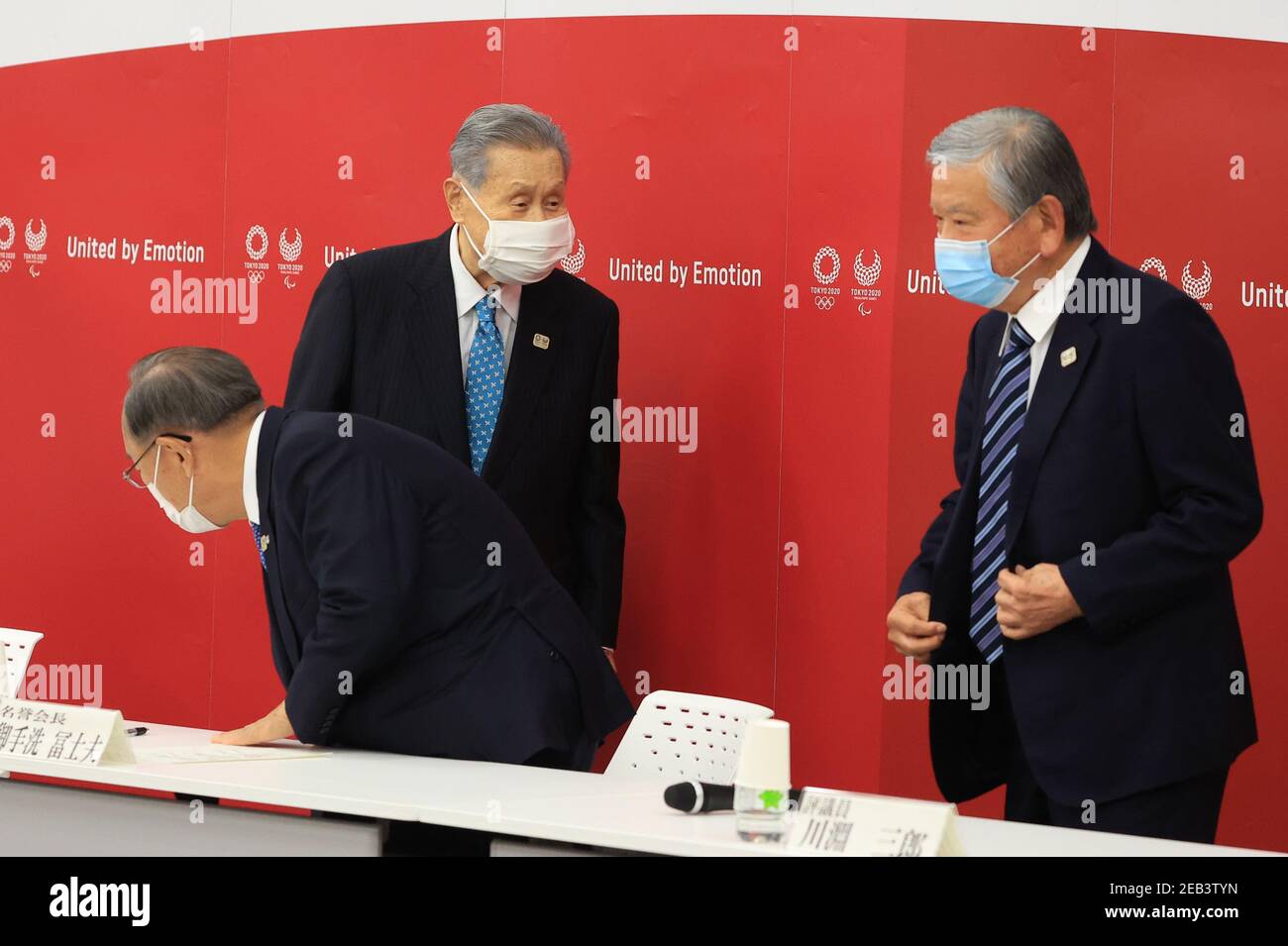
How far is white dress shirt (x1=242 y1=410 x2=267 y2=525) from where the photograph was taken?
2615mm

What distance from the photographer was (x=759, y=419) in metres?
4.10

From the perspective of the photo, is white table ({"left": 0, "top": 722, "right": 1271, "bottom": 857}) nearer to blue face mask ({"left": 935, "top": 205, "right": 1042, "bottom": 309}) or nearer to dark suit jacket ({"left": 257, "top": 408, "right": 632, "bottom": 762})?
dark suit jacket ({"left": 257, "top": 408, "right": 632, "bottom": 762})

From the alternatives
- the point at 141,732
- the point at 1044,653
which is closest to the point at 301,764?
the point at 141,732

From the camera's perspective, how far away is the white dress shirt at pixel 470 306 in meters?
3.42

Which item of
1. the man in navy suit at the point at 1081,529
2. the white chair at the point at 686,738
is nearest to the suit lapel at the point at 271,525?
the white chair at the point at 686,738

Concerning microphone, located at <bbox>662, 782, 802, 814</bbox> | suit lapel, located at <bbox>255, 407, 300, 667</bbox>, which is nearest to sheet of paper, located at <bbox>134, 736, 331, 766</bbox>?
suit lapel, located at <bbox>255, 407, 300, 667</bbox>

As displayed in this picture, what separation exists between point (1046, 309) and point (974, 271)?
141 mm

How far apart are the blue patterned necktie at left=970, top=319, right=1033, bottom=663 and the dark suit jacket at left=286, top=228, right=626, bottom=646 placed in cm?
111

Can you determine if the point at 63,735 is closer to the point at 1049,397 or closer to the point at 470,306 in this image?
the point at 470,306

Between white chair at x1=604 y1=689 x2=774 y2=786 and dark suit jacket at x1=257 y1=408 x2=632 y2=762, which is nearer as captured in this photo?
dark suit jacket at x1=257 y1=408 x2=632 y2=762

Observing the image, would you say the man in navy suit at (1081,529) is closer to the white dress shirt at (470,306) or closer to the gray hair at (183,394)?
the white dress shirt at (470,306)

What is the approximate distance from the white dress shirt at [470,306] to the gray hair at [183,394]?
808 mm
